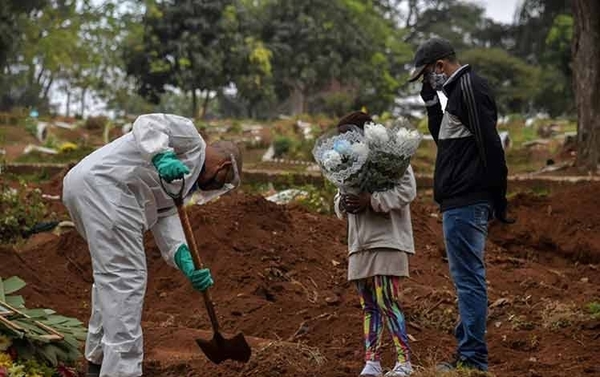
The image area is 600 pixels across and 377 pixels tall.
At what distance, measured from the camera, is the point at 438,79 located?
5766 mm

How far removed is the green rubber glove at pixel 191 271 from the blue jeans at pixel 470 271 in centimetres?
125

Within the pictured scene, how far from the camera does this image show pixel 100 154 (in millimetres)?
5363

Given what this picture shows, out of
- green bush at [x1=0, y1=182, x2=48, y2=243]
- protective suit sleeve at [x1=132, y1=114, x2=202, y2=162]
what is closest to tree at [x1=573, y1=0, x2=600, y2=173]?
green bush at [x1=0, y1=182, x2=48, y2=243]

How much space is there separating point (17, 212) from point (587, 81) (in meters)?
7.99

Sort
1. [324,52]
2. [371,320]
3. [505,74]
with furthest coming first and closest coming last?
[505,74]
[324,52]
[371,320]

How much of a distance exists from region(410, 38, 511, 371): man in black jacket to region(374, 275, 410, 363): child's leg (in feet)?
0.81

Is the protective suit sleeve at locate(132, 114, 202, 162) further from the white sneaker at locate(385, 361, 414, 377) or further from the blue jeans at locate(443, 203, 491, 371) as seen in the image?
the white sneaker at locate(385, 361, 414, 377)

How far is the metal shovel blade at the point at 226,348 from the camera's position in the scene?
18.1 feet

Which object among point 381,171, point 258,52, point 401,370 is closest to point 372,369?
point 401,370

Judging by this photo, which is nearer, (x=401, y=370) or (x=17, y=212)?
(x=401, y=370)

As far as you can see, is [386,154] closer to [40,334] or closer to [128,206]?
[128,206]

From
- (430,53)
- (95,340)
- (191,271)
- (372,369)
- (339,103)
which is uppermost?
(430,53)

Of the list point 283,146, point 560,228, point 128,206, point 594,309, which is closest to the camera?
point 128,206

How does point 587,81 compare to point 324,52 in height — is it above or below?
above
